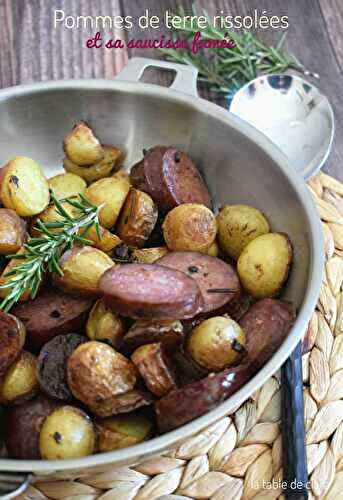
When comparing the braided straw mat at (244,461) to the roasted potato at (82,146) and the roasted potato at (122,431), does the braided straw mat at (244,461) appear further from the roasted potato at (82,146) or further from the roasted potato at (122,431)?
the roasted potato at (82,146)

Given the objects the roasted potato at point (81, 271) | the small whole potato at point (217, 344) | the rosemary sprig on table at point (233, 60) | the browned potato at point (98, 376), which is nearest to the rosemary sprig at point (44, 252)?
the roasted potato at point (81, 271)

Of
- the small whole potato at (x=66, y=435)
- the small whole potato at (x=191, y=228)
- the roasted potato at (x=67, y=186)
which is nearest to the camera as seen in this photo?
the small whole potato at (x=66, y=435)

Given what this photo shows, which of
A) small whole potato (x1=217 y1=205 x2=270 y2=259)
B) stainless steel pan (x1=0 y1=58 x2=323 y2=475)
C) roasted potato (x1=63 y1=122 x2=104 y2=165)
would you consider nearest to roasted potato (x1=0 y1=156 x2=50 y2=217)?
roasted potato (x1=63 y1=122 x2=104 y2=165)

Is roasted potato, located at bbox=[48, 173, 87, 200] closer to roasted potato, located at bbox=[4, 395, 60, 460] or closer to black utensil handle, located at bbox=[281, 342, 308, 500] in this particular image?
roasted potato, located at bbox=[4, 395, 60, 460]

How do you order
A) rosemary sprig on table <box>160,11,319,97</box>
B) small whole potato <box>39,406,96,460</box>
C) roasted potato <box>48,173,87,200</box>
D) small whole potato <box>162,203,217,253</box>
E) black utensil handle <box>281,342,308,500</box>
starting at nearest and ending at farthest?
small whole potato <box>39,406,96,460</box>, black utensil handle <box>281,342,308,500</box>, small whole potato <box>162,203,217,253</box>, roasted potato <box>48,173,87,200</box>, rosemary sprig on table <box>160,11,319,97</box>

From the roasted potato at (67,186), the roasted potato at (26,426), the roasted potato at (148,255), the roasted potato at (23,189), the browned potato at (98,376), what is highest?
the roasted potato at (23,189)

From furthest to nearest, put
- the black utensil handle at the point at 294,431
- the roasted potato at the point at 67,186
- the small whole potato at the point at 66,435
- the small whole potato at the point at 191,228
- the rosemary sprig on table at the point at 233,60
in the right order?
the rosemary sprig on table at the point at 233,60, the roasted potato at the point at 67,186, the small whole potato at the point at 191,228, the black utensil handle at the point at 294,431, the small whole potato at the point at 66,435

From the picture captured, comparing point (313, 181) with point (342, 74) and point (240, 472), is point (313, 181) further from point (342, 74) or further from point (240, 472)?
point (240, 472)
